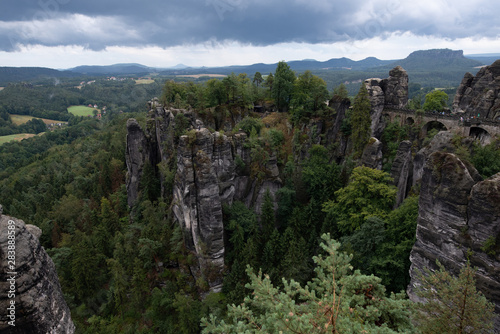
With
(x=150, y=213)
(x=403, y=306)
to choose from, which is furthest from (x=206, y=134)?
(x=403, y=306)

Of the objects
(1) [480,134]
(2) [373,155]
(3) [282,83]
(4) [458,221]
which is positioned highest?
(3) [282,83]

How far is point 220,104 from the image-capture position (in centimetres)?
4588

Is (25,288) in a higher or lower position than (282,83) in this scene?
lower

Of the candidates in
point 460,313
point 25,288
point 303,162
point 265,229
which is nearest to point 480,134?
point 303,162

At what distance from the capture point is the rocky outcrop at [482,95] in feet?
108

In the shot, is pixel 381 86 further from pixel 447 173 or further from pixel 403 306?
pixel 403 306

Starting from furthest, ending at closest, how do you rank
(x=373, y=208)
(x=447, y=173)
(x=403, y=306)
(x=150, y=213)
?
(x=150, y=213), (x=373, y=208), (x=447, y=173), (x=403, y=306)

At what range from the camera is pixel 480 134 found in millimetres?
31312

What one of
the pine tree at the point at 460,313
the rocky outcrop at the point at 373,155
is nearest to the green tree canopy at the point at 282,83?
the rocky outcrop at the point at 373,155

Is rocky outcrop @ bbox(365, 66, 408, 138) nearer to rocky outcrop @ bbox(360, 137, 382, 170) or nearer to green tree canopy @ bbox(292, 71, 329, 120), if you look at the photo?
green tree canopy @ bbox(292, 71, 329, 120)

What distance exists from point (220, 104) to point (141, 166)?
54.1ft

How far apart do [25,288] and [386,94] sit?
44105 mm

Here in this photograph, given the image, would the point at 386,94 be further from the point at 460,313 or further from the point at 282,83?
the point at 460,313

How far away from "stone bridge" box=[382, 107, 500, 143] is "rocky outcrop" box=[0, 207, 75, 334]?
128 feet
